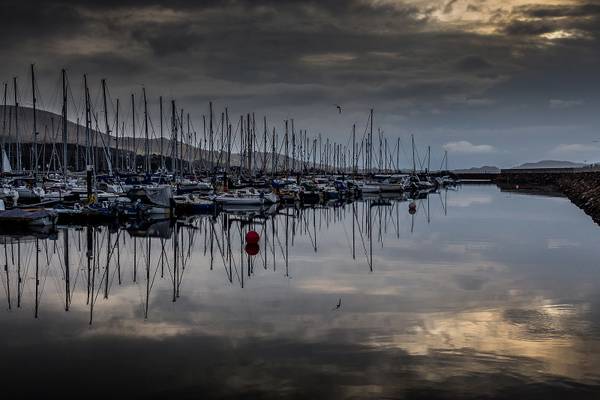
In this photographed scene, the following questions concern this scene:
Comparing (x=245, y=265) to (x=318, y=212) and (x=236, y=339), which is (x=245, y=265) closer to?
(x=236, y=339)

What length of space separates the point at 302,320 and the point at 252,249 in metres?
14.7

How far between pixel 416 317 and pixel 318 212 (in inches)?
1533

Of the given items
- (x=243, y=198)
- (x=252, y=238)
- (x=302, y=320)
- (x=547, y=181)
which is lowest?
(x=302, y=320)

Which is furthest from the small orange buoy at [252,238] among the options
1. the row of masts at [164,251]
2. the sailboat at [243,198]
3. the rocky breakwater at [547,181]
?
the rocky breakwater at [547,181]

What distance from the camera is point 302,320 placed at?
16406mm

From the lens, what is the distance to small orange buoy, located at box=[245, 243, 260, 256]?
29652 millimetres

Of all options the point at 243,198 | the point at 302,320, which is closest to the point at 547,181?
the point at 243,198

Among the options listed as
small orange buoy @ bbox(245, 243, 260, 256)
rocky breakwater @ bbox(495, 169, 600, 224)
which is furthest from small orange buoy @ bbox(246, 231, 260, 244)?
rocky breakwater @ bbox(495, 169, 600, 224)

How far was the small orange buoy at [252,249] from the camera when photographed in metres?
29.7

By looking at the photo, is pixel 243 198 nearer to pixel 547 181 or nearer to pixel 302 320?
pixel 302 320

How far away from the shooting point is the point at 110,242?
107 feet

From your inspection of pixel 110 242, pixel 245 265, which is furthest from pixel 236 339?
pixel 110 242

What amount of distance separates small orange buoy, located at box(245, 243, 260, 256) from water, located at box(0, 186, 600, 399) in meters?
0.22

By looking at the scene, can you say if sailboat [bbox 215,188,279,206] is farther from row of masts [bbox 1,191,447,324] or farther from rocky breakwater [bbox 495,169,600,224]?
rocky breakwater [bbox 495,169,600,224]
